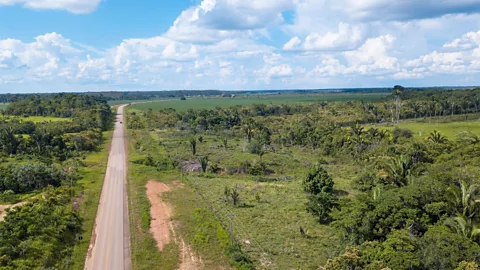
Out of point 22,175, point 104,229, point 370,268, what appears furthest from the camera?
point 22,175

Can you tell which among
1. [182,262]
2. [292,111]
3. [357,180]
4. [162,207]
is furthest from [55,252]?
[292,111]

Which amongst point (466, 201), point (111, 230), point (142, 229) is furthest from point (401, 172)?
point (111, 230)

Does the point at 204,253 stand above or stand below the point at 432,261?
below

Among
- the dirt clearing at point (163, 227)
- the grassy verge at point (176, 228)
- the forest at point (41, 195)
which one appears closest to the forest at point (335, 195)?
the grassy verge at point (176, 228)

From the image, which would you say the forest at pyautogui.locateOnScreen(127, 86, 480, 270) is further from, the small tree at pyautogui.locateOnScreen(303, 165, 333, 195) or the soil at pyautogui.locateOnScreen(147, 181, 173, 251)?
the soil at pyautogui.locateOnScreen(147, 181, 173, 251)

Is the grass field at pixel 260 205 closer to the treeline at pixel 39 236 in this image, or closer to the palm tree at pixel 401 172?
the treeline at pixel 39 236

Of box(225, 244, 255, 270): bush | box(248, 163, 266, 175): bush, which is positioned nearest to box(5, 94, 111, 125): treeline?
box(248, 163, 266, 175): bush

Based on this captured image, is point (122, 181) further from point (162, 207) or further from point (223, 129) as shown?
point (223, 129)
